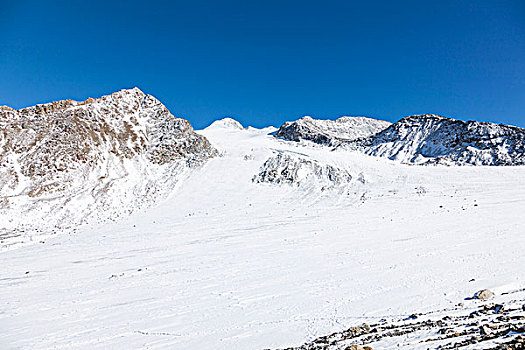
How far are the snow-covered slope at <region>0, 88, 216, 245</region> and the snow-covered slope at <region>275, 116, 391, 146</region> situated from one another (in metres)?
36.9

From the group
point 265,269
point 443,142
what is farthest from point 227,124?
point 265,269

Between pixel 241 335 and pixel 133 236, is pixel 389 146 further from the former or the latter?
pixel 241 335

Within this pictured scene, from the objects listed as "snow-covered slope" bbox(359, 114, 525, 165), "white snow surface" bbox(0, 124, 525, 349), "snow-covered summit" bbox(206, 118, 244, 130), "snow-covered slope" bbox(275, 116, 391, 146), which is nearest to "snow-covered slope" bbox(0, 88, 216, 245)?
"white snow surface" bbox(0, 124, 525, 349)

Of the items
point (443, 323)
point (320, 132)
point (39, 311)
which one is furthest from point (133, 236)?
Result: point (320, 132)

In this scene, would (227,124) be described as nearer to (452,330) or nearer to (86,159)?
(86,159)

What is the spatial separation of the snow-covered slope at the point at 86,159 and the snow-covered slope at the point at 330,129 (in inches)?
1451

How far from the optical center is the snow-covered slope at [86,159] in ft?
82.5

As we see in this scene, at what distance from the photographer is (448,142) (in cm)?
5025

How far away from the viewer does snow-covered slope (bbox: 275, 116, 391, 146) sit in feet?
237

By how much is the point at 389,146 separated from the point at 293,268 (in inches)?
2030

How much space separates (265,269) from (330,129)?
254 ft

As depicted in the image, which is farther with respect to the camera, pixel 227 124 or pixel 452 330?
pixel 227 124

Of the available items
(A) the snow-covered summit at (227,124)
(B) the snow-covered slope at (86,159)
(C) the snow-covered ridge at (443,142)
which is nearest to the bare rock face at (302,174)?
(B) the snow-covered slope at (86,159)

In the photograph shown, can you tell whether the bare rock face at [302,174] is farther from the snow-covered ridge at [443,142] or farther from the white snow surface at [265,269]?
the snow-covered ridge at [443,142]
